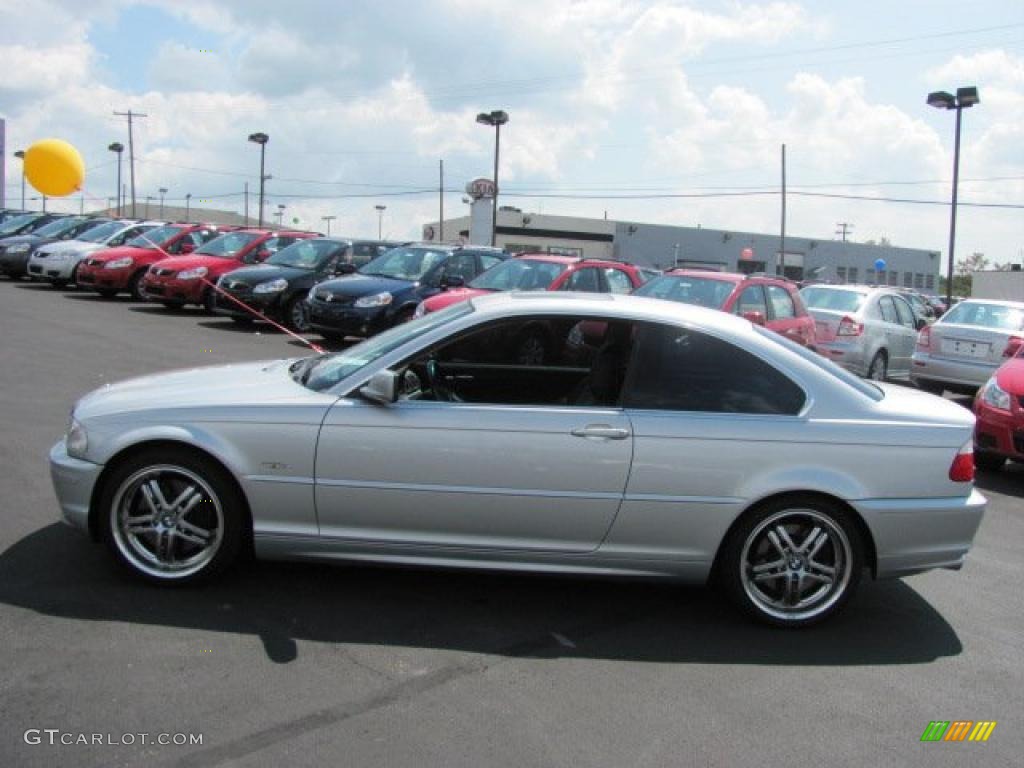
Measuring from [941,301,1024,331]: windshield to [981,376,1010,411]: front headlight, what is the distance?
4.38 meters

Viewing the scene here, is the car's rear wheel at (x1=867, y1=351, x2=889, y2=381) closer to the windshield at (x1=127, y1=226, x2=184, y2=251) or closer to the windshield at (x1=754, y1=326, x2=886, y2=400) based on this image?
the windshield at (x1=754, y1=326, x2=886, y2=400)

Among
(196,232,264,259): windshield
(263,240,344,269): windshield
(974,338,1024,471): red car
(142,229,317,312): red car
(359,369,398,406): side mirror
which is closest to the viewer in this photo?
(359,369,398,406): side mirror

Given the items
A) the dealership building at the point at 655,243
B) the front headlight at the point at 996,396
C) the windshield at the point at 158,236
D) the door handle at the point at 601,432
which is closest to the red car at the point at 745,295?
the front headlight at the point at 996,396

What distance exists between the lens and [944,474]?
177 inches

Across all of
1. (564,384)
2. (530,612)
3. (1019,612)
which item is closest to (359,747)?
(530,612)

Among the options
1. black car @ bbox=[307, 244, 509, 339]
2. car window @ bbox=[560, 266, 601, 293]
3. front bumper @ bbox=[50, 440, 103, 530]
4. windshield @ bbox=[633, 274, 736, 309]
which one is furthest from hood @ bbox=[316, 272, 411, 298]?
front bumper @ bbox=[50, 440, 103, 530]

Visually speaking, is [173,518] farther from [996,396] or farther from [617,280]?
[617,280]

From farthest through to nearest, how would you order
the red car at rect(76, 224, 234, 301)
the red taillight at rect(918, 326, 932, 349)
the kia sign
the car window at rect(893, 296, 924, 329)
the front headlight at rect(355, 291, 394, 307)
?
the kia sign → the red car at rect(76, 224, 234, 301) → the car window at rect(893, 296, 924, 329) → the front headlight at rect(355, 291, 394, 307) → the red taillight at rect(918, 326, 932, 349)

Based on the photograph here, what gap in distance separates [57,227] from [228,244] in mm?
8119

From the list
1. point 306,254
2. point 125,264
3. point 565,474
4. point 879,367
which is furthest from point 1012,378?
point 125,264

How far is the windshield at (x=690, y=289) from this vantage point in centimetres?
1123

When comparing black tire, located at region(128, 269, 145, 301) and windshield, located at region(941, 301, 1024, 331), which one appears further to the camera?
black tire, located at region(128, 269, 145, 301)

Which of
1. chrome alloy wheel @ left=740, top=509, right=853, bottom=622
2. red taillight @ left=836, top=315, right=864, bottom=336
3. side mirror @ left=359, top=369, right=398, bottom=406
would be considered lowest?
chrome alloy wheel @ left=740, top=509, right=853, bottom=622

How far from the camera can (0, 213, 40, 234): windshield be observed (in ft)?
83.0
